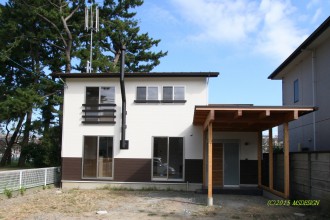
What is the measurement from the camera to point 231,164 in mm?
15992

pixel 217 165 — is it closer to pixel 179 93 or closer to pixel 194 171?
pixel 194 171

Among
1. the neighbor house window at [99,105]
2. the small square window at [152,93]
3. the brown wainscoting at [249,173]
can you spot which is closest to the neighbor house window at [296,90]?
the brown wainscoting at [249,173]

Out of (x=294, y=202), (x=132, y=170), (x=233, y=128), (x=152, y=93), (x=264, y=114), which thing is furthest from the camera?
(x=152, y=93)

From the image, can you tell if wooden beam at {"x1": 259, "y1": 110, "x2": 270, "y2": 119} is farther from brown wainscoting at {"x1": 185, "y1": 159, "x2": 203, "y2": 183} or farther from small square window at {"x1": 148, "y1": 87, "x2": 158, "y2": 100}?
small square window at {"x1": 148, "y1": 87, "x2": 158, "y2": 100}

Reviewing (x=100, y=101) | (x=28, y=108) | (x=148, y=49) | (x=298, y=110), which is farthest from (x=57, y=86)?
(x=298, y=110)

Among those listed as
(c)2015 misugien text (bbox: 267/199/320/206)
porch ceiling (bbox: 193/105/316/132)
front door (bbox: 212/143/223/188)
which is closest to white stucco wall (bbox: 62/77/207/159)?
front door (bbox: 212/143/223/188)

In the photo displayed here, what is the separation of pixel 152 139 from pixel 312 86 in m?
7.06

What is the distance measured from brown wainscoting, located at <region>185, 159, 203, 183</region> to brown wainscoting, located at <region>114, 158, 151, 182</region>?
5.43 ft

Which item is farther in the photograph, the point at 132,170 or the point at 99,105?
the point at 99,105

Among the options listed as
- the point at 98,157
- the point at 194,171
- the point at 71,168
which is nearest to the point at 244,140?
the point at 194,171

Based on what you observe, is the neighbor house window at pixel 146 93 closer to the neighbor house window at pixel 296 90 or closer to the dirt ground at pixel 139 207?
the dirt ground at pixel 139 207

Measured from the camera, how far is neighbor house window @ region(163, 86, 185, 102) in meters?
16.2

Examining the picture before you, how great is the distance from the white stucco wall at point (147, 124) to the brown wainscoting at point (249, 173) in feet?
6.31

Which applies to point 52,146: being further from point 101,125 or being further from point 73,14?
point 73,14
